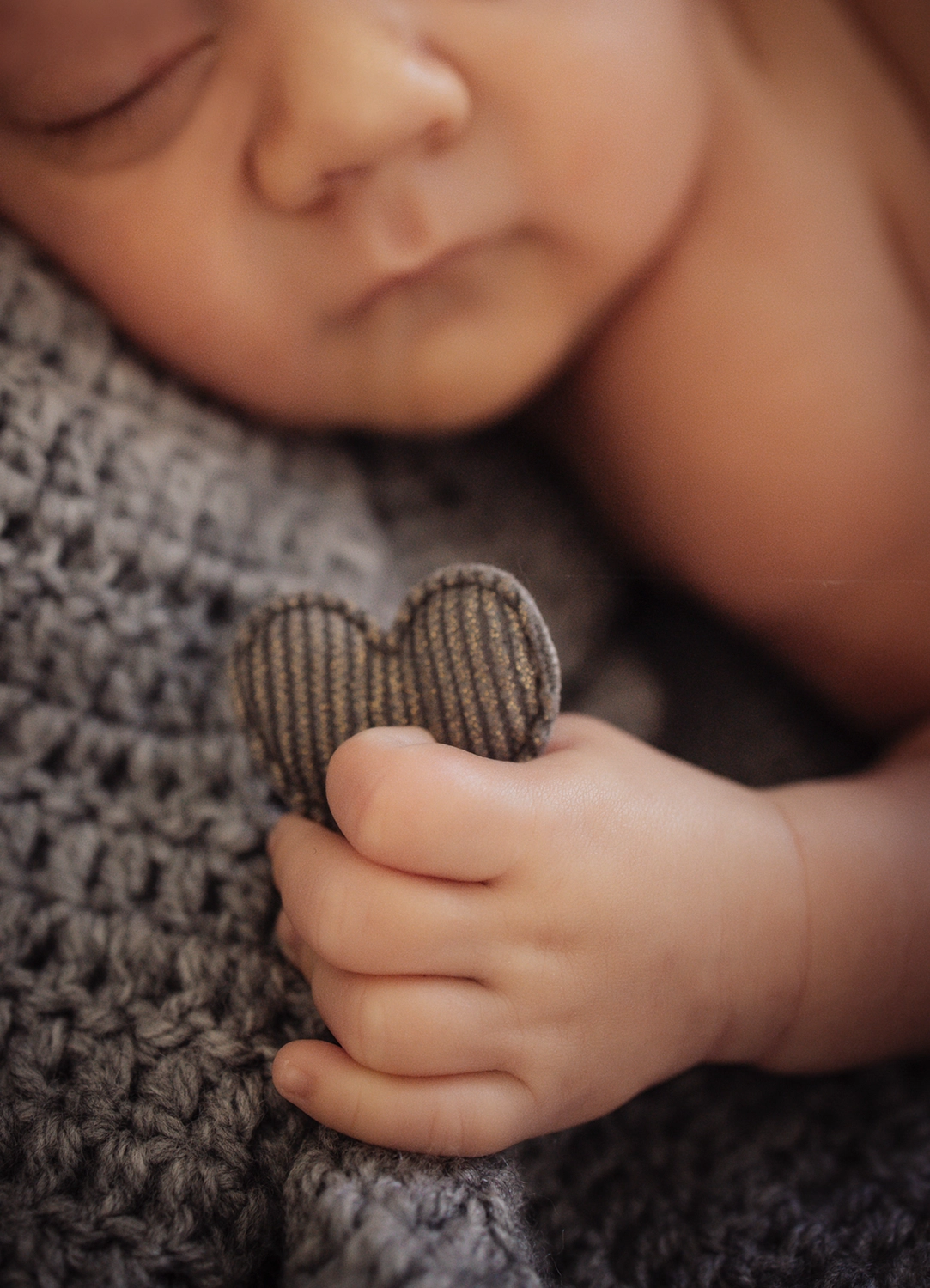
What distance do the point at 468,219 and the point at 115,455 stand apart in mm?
226

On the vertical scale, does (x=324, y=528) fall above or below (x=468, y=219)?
below

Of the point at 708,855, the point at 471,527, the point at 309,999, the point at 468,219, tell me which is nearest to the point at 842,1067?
the point at 708,855

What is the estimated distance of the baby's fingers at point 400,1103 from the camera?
372 mm

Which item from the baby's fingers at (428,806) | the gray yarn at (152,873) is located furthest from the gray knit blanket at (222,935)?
the baby's fingers at (428,806)

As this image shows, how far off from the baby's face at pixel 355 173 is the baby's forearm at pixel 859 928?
0.31 meters

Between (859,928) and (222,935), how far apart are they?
300mm

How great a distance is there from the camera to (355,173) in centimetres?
51

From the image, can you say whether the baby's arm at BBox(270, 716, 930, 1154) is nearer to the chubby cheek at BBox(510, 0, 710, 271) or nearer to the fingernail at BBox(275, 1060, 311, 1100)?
the fingernail at BBox(275, 1060, 311, 1100)

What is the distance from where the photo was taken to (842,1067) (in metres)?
0.52

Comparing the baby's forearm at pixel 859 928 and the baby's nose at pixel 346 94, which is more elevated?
the baby's nose at pixel 346 94

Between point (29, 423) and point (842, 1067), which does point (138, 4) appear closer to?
point (29, 423)

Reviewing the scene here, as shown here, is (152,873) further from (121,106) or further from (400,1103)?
(121,106)

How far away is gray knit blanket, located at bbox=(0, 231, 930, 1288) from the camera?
373 millimetres

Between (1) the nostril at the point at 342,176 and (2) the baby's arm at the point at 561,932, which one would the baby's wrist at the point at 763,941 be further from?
(1) the nostril at the point at 342,176
